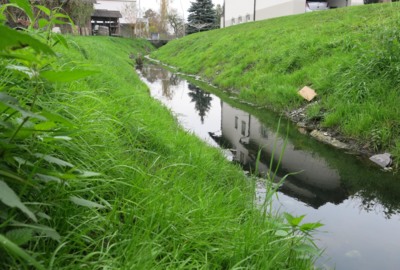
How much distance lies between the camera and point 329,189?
4.12 meters

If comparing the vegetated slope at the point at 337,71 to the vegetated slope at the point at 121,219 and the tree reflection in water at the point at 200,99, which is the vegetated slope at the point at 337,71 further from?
the vegetated slope at the point at 121,219

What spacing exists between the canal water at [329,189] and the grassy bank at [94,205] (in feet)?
1.82

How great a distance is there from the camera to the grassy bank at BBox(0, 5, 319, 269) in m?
1.25

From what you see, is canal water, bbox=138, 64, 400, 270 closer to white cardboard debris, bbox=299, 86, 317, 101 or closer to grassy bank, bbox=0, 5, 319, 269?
grassy bank, bbox=0, 5, 319, 269

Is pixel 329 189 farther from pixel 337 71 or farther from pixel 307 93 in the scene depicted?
pixel 337 71

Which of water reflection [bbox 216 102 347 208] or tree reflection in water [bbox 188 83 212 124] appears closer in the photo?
water reflection [bbox 216 102 347 208]

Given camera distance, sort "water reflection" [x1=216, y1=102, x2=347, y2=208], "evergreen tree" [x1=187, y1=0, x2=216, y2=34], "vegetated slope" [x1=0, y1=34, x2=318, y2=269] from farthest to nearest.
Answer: "evergreen tree" [x1=187, y1=0, x2=216, y2=34] < "water reflection" [x1=216, y1=102, x2=347, y2=208] < "vegetated slope" [x1=0, y1=34, x2=318, y2=269]

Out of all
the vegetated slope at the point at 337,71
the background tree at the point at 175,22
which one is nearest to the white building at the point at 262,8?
the vegetated slope at the point at 337,71

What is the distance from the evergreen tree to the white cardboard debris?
40406 mm

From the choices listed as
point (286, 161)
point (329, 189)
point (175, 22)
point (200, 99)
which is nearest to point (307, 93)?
point (286, 161)

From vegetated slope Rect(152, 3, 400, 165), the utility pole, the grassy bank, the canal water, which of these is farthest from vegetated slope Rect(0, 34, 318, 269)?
the utility pole

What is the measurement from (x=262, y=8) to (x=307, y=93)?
2039cm

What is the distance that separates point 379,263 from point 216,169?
167 centimetres

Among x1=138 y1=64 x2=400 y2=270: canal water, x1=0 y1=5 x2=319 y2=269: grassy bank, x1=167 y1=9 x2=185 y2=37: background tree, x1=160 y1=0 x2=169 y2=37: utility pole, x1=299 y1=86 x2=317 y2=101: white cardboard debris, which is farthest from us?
x1=167 y1=9 x2=185 y2=37: background tree
